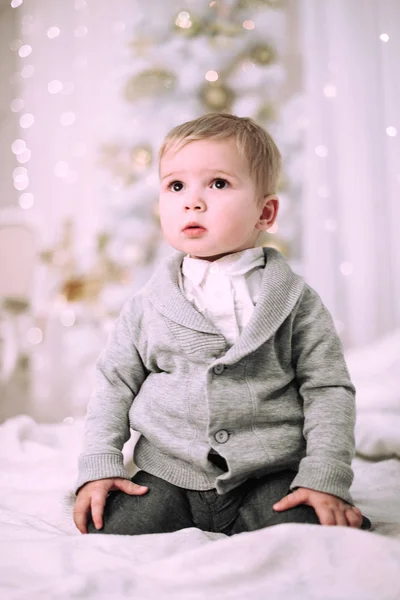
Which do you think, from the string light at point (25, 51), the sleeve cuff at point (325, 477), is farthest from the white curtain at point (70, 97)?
the sleeve cuff at point (325, 477)

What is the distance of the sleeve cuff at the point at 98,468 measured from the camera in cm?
92

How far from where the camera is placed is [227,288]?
1.01 metres

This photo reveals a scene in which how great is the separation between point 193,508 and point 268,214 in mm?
484

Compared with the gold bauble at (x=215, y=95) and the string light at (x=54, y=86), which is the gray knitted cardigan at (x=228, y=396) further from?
the string light at (x=54, y=86)

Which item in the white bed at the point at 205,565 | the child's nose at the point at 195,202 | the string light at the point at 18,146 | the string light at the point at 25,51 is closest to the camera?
the white bed at the point at 205,565

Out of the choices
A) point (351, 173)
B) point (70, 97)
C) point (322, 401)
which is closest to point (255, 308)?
point (322, 401)

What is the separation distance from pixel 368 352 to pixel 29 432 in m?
1.17

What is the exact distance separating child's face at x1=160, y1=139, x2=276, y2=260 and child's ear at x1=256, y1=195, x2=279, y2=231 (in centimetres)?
5

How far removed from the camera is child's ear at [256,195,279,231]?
1061mm

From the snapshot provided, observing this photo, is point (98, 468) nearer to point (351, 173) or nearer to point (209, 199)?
point (209, 199)

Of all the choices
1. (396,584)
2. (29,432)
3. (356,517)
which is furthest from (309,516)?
(29,432)

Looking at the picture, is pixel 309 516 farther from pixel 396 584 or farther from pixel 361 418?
pixel 361 418

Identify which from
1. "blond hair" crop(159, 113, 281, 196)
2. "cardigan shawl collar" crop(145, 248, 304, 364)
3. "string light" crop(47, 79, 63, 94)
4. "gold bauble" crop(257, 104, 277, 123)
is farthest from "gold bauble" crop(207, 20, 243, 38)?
"cardigan shawl collar" crop(145, 248, 304, 364)

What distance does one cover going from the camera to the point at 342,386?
97 cm
